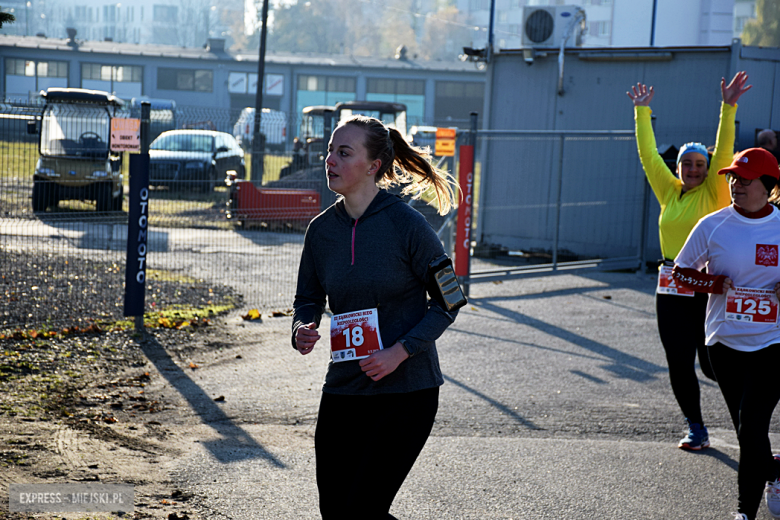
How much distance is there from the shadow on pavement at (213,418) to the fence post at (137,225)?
659 mm

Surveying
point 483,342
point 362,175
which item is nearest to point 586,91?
point 483,342

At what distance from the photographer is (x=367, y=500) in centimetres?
310

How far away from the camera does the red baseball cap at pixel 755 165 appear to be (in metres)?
4.44

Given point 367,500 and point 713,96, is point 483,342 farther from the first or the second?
point 713,96

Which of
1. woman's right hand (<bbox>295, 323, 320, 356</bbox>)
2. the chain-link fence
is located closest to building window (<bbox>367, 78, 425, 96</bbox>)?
the chain-link fence

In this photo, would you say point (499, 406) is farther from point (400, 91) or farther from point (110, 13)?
point (110, 13)

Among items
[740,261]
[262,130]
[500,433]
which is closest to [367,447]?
[740,261]

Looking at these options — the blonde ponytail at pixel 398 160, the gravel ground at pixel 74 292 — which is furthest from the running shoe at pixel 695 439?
the gravel ground at pixel 74 292

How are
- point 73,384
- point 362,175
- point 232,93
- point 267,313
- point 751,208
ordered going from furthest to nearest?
point 232,93
point 267,313
point 73,384
point 751,208
point 362,175

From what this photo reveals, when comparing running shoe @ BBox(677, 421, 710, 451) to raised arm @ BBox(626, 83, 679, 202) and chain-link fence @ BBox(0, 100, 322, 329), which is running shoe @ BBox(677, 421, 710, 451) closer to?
raised arm @ BBox(626, 83, 679, 202)

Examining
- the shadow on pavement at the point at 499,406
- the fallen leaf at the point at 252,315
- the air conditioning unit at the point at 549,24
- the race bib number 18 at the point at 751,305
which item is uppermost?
the air conditioning unit at the point at 549,24

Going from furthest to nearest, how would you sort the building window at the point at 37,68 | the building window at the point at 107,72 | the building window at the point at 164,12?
the building window at the point at 164,12 → the building window at the point at 107,72 → the building window at the point at 37,68

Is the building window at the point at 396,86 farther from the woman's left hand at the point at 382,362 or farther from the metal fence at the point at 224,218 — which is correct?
the woman's left hand at the point at 382,362

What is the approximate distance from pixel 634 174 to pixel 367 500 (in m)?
11.8
